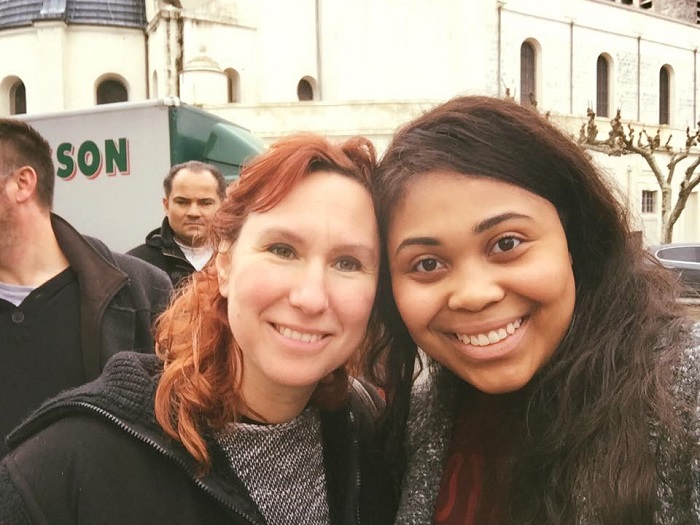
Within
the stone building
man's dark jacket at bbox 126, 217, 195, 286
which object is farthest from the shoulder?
the stone building

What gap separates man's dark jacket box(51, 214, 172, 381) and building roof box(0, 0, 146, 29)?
25426 millimetres

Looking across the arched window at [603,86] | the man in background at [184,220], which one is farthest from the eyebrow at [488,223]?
the arched window at [603,86]

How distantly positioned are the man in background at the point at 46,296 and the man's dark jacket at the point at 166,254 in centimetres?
157

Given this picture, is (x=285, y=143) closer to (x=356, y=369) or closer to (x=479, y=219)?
(x=479, y=219)

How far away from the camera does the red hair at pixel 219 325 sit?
1.61 meters

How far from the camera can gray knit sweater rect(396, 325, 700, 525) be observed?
4.76 ft

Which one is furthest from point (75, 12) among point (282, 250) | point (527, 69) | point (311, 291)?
point (311, 291)

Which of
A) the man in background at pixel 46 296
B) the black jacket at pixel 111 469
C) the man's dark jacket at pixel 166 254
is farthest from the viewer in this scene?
the man's dark jacket at pixel 166 254

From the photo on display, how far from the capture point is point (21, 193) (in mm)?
3082

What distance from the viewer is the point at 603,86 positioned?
32.0 meters

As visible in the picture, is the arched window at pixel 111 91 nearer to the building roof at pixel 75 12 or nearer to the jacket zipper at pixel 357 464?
the building roof at pixel 75 12

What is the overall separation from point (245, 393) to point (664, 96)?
121 feet

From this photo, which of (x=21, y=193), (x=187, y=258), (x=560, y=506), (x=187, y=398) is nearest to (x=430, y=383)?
(x=560, y=506)

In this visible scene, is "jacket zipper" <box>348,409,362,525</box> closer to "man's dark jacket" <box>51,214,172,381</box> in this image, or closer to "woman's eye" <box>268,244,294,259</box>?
"woman's eye" <box>268,244,294,259</box>
